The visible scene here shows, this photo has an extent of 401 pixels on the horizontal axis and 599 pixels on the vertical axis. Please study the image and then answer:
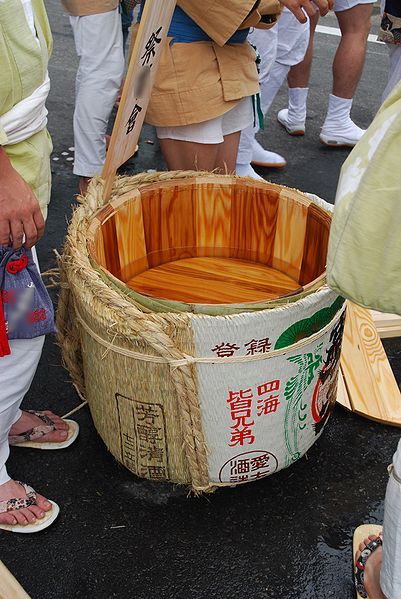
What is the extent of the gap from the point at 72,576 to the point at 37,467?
39 centimetres

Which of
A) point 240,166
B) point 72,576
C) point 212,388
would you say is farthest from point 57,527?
point 240,166

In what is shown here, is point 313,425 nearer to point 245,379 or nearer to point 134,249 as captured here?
point 245,379

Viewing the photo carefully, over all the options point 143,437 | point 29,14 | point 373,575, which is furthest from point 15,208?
point 373,575

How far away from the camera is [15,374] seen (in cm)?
169

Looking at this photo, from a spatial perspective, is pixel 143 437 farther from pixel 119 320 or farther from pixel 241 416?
pixel 119 320

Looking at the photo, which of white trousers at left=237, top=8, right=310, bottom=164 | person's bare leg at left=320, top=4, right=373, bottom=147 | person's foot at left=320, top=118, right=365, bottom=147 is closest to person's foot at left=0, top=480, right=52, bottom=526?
white trousers at left=237, top=8, right=310, bottom=164

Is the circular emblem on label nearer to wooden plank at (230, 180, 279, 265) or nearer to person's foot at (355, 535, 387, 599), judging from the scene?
person's foot at (355, 535, 387, 599)

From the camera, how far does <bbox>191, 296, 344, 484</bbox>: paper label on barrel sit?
1602 millimetres

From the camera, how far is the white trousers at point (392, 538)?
1.33 metres

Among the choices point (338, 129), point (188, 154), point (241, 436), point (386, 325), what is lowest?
point (386, 325)

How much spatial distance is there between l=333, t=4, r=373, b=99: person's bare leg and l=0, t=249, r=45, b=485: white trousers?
2821 mm

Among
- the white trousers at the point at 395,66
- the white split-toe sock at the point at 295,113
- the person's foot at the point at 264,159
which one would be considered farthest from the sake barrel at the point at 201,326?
the white split-toe sock at the point at 295,113

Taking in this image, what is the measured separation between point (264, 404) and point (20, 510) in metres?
0.73

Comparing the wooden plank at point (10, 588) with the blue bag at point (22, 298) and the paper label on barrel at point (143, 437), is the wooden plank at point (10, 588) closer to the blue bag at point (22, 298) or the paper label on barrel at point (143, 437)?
the paper label on barrel at point (143, 437)
